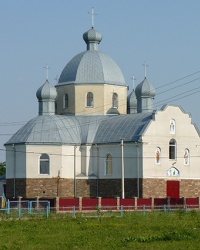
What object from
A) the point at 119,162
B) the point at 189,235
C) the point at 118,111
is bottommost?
the point at 189,235

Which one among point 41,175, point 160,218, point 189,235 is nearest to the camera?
point 189,235

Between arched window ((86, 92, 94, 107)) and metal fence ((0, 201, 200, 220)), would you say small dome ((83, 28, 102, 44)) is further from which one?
metal fence ((0, 201, 200, 220))

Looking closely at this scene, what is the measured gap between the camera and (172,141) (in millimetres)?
61906

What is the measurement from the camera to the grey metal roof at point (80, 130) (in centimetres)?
6125

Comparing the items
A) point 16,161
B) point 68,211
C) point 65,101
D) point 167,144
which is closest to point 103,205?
point 68,211

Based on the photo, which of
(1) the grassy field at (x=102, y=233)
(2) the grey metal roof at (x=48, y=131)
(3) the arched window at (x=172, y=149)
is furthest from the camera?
(3) the arched window at (x=172, y=149)

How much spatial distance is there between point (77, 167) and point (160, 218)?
65.7 feet

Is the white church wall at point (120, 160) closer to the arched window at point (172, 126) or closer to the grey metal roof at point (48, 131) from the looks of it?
the grey metal roof at point (48, 131)

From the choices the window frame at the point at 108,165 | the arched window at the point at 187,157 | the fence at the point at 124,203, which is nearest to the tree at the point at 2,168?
the window frame at the point at 108,165

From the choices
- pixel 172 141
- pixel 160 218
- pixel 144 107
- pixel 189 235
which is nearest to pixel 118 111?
pixel 144 107

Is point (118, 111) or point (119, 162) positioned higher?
point (118, 111)

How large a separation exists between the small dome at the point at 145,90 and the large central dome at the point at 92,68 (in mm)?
1520

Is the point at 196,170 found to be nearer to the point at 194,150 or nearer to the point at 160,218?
the point at 194,150

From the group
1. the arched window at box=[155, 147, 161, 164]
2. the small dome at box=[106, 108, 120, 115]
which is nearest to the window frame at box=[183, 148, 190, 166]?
the arched window at box=[155, 147, 161, 164]
